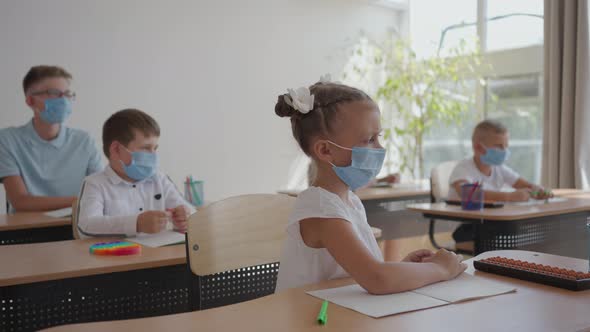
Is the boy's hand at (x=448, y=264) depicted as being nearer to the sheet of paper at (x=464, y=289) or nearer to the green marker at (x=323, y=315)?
the sheet of paper at (x=464, y=289)

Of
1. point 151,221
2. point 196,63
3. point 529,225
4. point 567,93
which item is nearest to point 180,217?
point 151,221

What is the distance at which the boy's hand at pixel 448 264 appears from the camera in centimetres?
126

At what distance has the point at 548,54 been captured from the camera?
462 cm

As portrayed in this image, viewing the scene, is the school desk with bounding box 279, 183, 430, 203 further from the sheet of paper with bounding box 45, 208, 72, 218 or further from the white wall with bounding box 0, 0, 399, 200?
the white wall with bounding box 0, 0, 399, 200

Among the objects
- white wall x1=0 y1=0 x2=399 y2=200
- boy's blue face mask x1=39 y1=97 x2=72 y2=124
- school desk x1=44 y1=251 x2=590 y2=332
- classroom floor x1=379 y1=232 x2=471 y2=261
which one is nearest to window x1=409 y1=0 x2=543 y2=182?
white wall x1=0 y1=0 x2=399 y2=200

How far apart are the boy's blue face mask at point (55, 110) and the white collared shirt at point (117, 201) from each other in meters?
0.86

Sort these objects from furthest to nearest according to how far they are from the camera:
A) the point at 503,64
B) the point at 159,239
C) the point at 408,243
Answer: the point at 503,64
the point at 408,243
the point at 159,239

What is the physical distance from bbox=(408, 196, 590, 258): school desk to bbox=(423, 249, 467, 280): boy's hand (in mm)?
1460

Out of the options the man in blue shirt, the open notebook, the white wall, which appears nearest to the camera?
the open notebook

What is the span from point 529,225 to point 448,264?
5.70 feet

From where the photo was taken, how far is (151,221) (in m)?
2.11

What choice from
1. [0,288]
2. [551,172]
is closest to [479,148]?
[551,172]

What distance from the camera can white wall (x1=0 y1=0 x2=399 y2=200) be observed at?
4.38m

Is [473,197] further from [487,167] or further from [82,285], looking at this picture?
[82,285]
